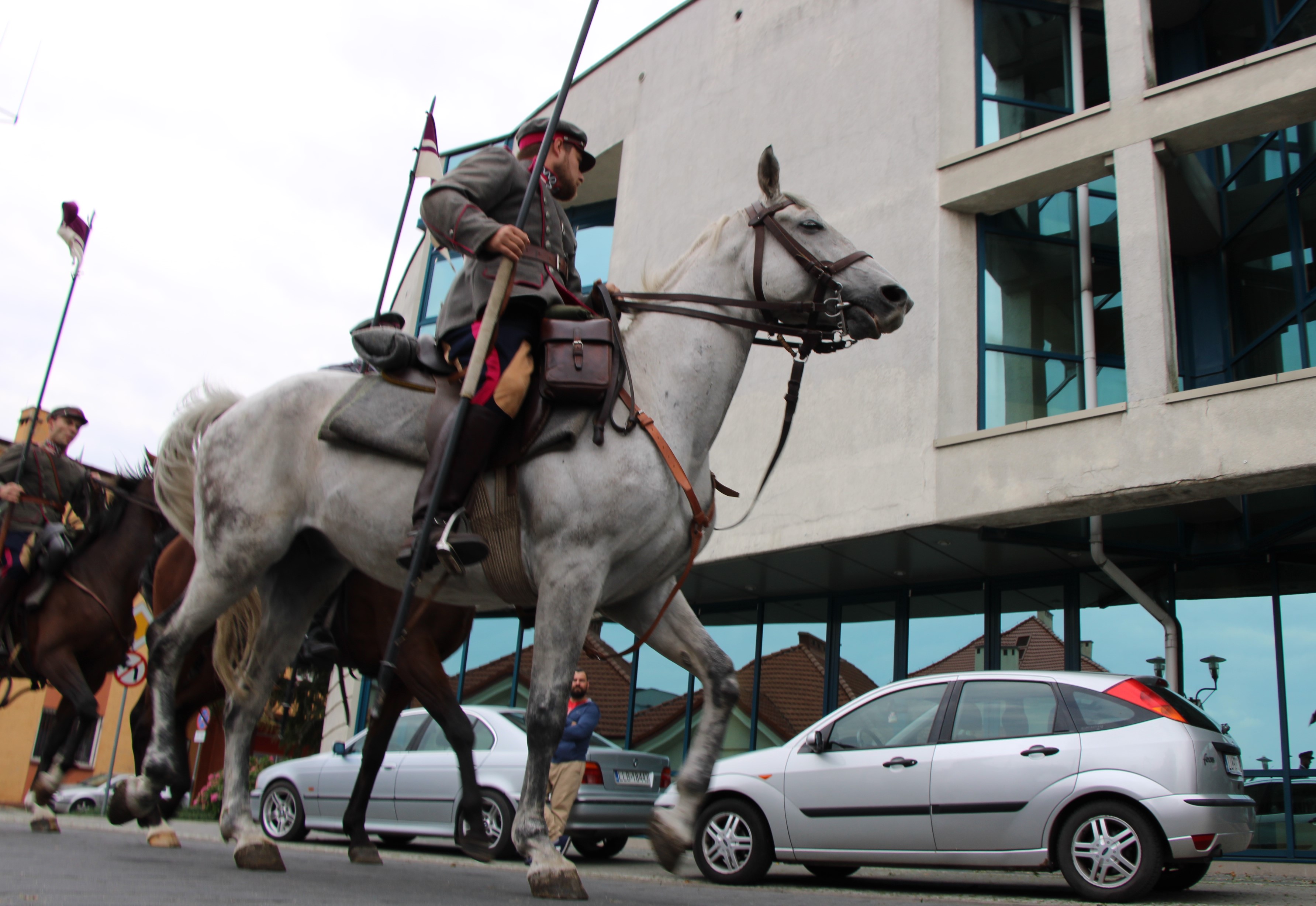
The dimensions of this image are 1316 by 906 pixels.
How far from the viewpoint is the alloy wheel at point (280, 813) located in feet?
40.0

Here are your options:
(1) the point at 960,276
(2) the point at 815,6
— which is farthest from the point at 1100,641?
(2) the point at 815,6

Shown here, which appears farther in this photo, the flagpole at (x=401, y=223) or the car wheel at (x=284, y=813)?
the car wheel at (x=284, y=813)

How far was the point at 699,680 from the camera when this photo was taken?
4602 millimetres

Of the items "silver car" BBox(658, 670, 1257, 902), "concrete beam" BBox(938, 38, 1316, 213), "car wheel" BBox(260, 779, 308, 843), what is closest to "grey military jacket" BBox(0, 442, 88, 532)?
"car wheel" BBox(260, 779, 308, 843)

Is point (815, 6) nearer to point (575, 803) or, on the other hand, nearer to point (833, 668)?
point (833, 668)

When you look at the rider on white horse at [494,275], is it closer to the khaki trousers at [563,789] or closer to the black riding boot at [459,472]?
the black riding boot at [459,472]

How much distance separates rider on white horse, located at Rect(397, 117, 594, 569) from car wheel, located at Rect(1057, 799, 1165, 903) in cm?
558

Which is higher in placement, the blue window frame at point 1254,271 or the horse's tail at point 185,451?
the blue window frame at point 1254,271

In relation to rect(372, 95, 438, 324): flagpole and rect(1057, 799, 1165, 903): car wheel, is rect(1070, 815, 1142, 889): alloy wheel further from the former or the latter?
rect(372, 95, 438, 324): flagpole

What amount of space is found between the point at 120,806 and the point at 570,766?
5543 millimetres

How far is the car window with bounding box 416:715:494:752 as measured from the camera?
35.3ft

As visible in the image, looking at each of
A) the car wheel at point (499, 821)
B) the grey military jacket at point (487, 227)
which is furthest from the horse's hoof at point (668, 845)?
the car wheel at point (499, 821)

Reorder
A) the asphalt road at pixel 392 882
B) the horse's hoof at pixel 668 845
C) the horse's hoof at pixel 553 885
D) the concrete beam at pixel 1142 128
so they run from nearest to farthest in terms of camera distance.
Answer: the asphalt road at pixel 392 882 → the horse's hoof at pixel 553 885 → the horse's hoof at pixel 668 845 → the concrete beam at pixel 1142 128

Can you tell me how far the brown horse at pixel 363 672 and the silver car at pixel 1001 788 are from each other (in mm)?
1644
